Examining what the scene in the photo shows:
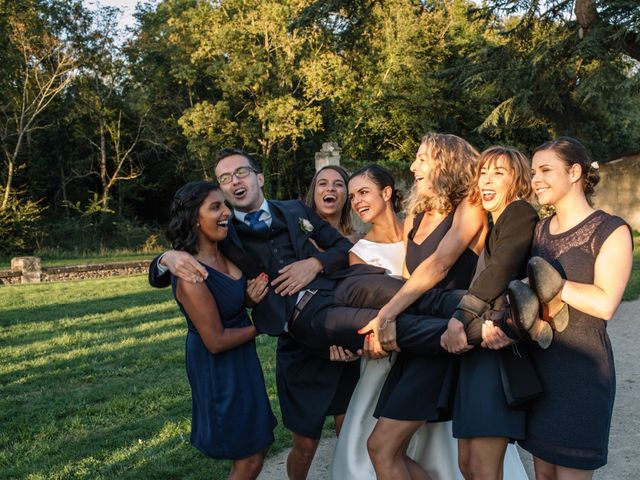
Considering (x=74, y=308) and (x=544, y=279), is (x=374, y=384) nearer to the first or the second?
(x=544, y=279)

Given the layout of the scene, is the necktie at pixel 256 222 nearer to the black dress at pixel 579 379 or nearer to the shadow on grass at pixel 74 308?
the black dress at pixel 579 379

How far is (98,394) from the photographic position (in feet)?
23.1

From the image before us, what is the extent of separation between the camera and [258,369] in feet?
12.3

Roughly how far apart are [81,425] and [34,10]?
2588cm

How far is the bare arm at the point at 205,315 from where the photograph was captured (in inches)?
134

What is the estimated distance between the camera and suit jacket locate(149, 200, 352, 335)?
12.1ft

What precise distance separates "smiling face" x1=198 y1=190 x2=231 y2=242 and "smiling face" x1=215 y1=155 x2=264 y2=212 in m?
0.23

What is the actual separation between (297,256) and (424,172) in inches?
34.7

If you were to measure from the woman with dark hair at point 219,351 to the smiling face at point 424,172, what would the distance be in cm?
98

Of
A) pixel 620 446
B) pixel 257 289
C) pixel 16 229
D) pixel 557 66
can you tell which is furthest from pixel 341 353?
pixel 16 229

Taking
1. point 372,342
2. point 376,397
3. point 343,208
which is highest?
point 343,208

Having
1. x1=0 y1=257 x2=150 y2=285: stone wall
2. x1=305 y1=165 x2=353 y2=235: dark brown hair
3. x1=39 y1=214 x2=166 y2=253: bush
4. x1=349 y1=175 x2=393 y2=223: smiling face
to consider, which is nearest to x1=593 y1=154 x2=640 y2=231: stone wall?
x1=0 y1=257 x2=150 y2=285: stone wall

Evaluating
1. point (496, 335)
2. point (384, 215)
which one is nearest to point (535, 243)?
point (496, 335)

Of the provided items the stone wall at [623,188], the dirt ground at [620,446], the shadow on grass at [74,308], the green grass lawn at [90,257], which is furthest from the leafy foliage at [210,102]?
the dirt ground at [620,446]
